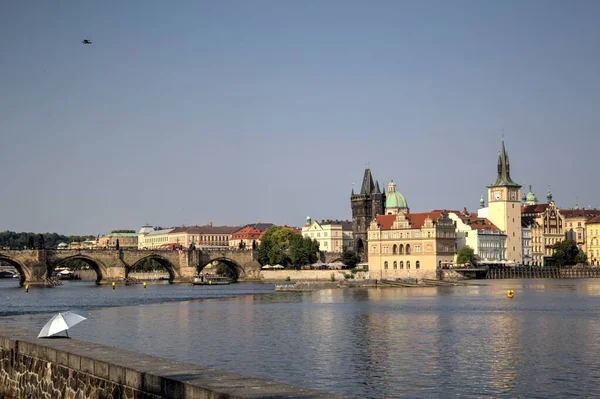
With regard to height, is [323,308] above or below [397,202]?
→ below

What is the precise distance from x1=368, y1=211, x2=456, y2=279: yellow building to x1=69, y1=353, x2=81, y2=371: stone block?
124153 mm

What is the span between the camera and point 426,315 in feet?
191

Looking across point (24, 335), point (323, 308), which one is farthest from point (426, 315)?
point (24, 335)

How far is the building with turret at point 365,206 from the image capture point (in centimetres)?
18496

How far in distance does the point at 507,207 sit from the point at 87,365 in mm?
151451

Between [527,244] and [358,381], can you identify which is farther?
[527,244]

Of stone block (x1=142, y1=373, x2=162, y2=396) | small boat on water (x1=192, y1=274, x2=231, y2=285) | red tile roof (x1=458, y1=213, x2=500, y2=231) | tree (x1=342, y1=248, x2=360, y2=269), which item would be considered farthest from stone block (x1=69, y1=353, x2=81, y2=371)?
red tile roof (x1=458, y1=213, x2=500, y2=231)

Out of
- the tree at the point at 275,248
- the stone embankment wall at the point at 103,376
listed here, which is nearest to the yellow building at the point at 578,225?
the tree at the point at 275,248

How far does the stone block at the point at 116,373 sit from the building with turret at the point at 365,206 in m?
164

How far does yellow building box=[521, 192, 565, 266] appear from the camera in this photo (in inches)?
6969

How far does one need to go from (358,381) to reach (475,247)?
426 feet

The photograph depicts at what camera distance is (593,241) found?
17825 cm

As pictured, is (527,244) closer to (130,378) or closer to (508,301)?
(508,301)

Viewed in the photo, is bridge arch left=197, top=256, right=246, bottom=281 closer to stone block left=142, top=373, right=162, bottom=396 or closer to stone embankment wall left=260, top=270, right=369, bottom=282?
stone embankment wall left=260, top=270, right=369, bottom=282
